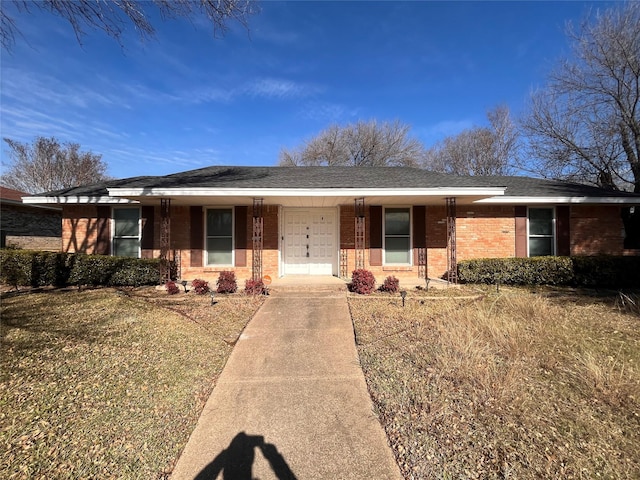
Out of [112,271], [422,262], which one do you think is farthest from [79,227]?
[422,262]

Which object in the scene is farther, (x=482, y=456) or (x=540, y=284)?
(x=540, y=284)

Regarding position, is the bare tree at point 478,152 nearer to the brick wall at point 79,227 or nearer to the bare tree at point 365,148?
the bare tree at point 365,148

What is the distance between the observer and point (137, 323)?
5.61 metres

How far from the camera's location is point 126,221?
10609mm

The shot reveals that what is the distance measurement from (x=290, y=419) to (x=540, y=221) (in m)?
11.0

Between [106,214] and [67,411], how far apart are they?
916cm

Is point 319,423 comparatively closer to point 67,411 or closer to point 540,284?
point 67,411

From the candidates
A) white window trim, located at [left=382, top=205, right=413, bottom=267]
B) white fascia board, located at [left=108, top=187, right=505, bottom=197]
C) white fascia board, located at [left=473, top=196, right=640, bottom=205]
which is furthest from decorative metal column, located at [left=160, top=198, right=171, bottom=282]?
white fascia board, located at [left=473, top=196, right=640, bottom=205]

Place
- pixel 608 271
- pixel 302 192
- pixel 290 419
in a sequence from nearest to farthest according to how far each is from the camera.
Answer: pixel 290 419
pixel 302 192
pixel 608 271

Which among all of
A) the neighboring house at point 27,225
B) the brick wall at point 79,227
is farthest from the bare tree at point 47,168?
the brick wall at point 79,227

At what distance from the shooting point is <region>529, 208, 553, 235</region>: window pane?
1062 cm

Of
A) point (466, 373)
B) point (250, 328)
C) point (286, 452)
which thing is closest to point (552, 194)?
point (466, 373)

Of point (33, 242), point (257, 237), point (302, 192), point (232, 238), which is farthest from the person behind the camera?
point (33, 242)

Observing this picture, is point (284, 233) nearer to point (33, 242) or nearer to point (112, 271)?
point (112, 271)
